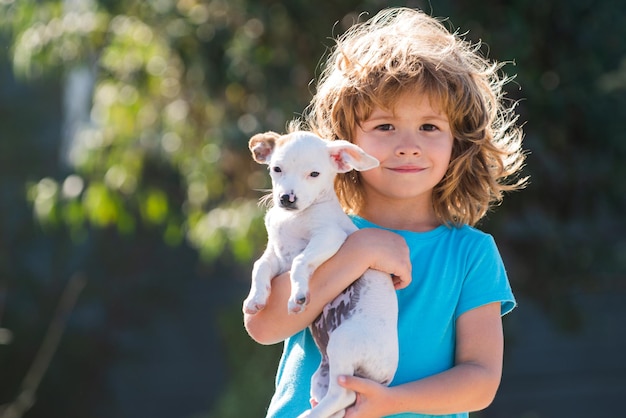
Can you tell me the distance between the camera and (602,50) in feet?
16.3

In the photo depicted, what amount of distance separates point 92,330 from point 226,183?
2.87 m

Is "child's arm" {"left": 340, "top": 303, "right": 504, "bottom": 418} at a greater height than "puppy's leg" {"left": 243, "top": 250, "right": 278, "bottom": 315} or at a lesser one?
lesser

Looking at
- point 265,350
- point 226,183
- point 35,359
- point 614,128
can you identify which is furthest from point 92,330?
point 614,128

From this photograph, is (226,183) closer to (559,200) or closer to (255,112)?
(255,112)

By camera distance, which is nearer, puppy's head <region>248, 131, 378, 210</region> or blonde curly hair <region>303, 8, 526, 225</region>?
puppy's head <region>248, 131, 378, 210</region>

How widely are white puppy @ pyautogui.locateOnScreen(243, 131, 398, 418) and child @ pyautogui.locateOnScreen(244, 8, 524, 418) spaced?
0.04 metres

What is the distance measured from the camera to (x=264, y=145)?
2.17m

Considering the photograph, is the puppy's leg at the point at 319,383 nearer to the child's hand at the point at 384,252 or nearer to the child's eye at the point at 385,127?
the child's hand at the point at 384,252

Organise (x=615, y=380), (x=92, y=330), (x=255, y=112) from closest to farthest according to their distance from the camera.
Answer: (x=255, y=112) → (x=92, y=330) → (x=615, y=380)

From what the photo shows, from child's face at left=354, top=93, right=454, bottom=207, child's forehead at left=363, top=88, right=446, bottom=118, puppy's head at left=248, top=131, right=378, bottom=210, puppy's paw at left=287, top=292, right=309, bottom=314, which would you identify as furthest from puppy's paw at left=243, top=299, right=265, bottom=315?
child's forehead at left=363, top=88, right=446, bottom=118

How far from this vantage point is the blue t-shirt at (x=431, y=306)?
7.34 feet

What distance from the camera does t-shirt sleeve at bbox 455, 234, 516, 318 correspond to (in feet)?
7.47

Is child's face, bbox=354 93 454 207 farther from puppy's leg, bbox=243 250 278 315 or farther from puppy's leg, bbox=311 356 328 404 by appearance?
puppy's leg, bbox=311 356 328 404

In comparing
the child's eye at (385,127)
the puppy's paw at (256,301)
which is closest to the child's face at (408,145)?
the child's eye at (385,127)
